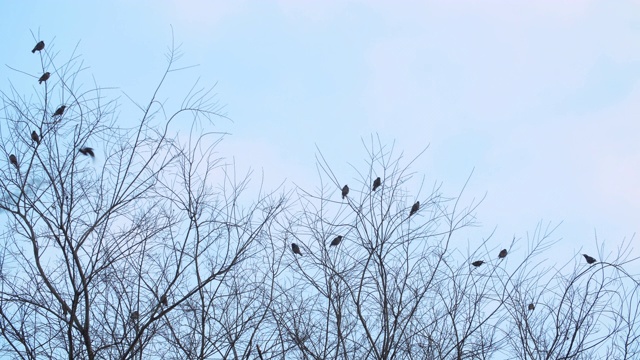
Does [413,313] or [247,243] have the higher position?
[247,243]

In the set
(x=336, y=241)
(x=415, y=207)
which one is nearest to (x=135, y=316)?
(x=336, y=241)

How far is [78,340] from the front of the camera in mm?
5926

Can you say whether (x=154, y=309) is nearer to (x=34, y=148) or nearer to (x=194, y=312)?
(x=194, y=312)

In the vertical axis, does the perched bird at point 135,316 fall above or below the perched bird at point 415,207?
below

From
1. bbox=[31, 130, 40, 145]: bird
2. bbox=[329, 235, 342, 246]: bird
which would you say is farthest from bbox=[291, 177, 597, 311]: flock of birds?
bbox=[31, 130, 40, 145]: bird

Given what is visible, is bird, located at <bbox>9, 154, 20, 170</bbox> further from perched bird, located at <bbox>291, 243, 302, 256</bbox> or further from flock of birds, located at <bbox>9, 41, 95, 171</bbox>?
perched bird, located at <bbox>291, 243, 302, 256</bbox>

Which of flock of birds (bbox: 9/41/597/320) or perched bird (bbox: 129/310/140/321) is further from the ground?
flock of birds (bbox: 9/41/597/320)

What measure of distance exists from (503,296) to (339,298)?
4.93 ft

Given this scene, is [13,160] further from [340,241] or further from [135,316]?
[340,241]

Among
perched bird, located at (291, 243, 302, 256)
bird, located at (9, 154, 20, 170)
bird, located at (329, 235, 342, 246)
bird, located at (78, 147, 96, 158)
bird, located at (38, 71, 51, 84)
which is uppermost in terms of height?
bird, located at (38, 71, 51, 84)

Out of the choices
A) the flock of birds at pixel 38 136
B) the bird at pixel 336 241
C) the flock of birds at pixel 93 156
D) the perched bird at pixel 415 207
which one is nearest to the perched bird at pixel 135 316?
the flock of birds at pixel 93 156

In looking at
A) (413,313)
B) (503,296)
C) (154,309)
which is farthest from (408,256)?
(154,309)

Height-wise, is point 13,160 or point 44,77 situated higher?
point 44,77

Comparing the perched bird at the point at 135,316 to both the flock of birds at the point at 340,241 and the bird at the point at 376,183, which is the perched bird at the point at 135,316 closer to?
the flock of birds at the point at 340,241
